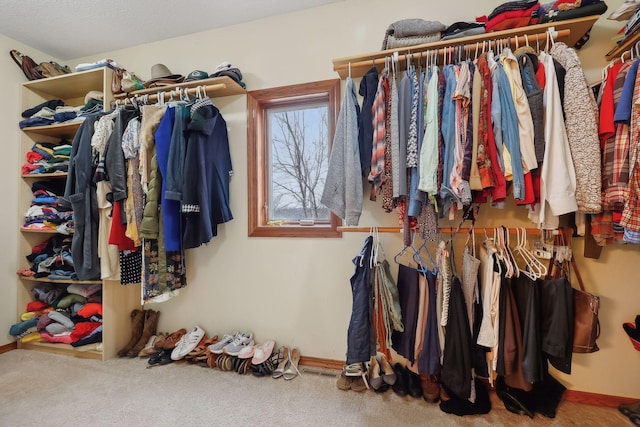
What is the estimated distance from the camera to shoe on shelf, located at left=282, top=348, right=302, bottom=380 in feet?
5.76

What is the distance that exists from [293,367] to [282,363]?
80 millimetres

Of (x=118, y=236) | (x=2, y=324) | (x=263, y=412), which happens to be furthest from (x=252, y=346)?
(x=2, y=324)

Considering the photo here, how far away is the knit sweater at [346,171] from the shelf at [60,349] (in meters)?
2.09

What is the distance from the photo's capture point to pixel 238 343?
190 centimetres

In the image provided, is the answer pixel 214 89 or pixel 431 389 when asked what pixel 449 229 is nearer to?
pixel 431 389

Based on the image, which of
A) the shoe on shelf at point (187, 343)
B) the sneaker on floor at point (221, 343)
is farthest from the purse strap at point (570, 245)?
the shoe on shelf at point (187, 343)

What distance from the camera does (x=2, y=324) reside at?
7.05ft

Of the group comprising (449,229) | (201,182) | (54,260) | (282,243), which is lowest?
(54,260)

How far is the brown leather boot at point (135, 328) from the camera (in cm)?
207

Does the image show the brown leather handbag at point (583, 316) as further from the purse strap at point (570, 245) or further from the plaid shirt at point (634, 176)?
the plaid shirt at point (634, 176)

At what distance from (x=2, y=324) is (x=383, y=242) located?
3.03 metres

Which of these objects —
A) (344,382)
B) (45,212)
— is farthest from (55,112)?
(344,382)

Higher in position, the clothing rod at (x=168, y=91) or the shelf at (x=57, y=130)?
the clothing rod at (x=168, y=91)

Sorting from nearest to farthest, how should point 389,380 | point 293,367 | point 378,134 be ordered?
point 378,134 → point 389,380 → point 293,367
